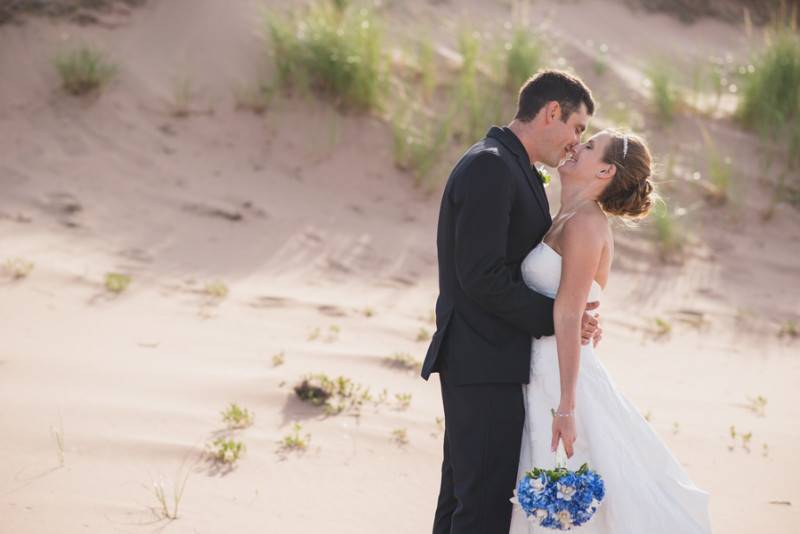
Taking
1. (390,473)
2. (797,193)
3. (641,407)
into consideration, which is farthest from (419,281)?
(797,193)

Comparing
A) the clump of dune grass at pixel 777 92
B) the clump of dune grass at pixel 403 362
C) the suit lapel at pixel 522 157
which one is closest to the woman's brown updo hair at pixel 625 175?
the suit lapel at pixel 522 157

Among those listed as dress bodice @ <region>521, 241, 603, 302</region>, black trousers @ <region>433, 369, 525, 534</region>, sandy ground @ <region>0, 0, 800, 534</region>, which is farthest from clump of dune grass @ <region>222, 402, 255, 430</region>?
dress bodice @ <region>521, 241, 603, 302</region>

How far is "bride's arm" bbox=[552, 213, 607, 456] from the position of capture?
289cm

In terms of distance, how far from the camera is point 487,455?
9.68 ft

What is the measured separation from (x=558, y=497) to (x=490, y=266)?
723 mm

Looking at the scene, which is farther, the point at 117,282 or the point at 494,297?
the point at 117,282

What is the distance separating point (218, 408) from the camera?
515 centimetres

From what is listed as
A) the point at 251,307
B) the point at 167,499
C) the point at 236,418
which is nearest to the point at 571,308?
the point at 167,499

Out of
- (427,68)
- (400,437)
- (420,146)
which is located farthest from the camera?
(427,68)

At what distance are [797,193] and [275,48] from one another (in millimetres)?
5791

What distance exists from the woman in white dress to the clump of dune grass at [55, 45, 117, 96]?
7245mm

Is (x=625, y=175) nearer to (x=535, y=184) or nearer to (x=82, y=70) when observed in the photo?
(x=535, y=184)

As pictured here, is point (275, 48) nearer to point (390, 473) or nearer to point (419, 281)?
point (419, 281)

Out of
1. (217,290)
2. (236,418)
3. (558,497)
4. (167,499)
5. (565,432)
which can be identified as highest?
(217,290)
